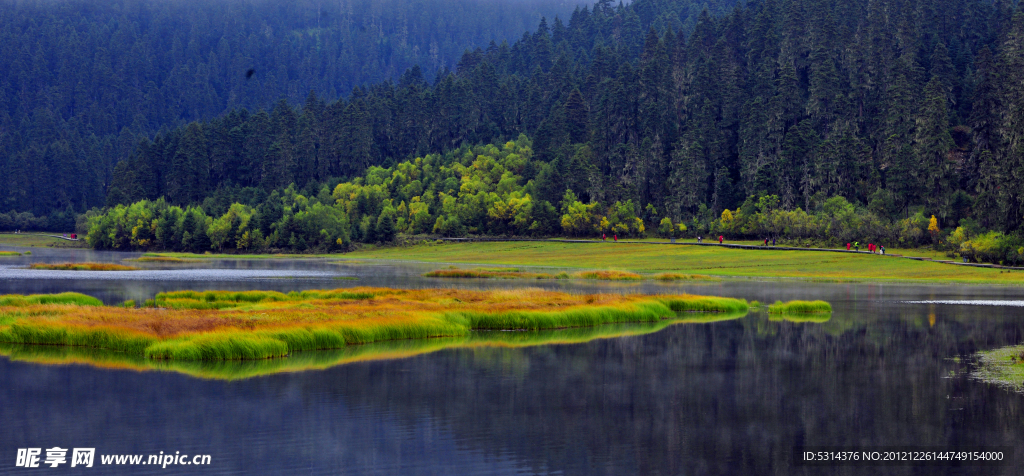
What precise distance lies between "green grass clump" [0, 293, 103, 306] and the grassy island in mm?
72

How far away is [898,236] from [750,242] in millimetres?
25802

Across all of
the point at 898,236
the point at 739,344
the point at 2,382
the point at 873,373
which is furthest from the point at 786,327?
the point at 898,236

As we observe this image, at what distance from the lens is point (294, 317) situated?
50.1 meters

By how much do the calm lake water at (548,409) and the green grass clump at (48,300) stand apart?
2025 cm

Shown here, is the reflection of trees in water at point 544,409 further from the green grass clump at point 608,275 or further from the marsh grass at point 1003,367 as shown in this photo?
the green grass clump at point 608,275

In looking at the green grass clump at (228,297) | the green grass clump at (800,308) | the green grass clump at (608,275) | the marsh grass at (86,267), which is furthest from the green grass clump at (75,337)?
the marsh grass at (86,267)

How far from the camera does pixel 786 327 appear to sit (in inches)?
2235

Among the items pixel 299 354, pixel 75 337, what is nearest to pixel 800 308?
pixel 299 354

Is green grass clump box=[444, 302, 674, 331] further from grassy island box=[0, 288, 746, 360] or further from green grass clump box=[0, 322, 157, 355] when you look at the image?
→ green grass clump box=[0, 322, 157, 355]

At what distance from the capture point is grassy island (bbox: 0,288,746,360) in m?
42.0

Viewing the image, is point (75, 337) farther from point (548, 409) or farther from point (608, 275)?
point (608, 275)

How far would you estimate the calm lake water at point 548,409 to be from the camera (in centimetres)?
2431

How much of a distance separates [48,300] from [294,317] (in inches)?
871

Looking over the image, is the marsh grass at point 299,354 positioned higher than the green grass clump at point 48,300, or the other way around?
the green grass clump at point 48,300
